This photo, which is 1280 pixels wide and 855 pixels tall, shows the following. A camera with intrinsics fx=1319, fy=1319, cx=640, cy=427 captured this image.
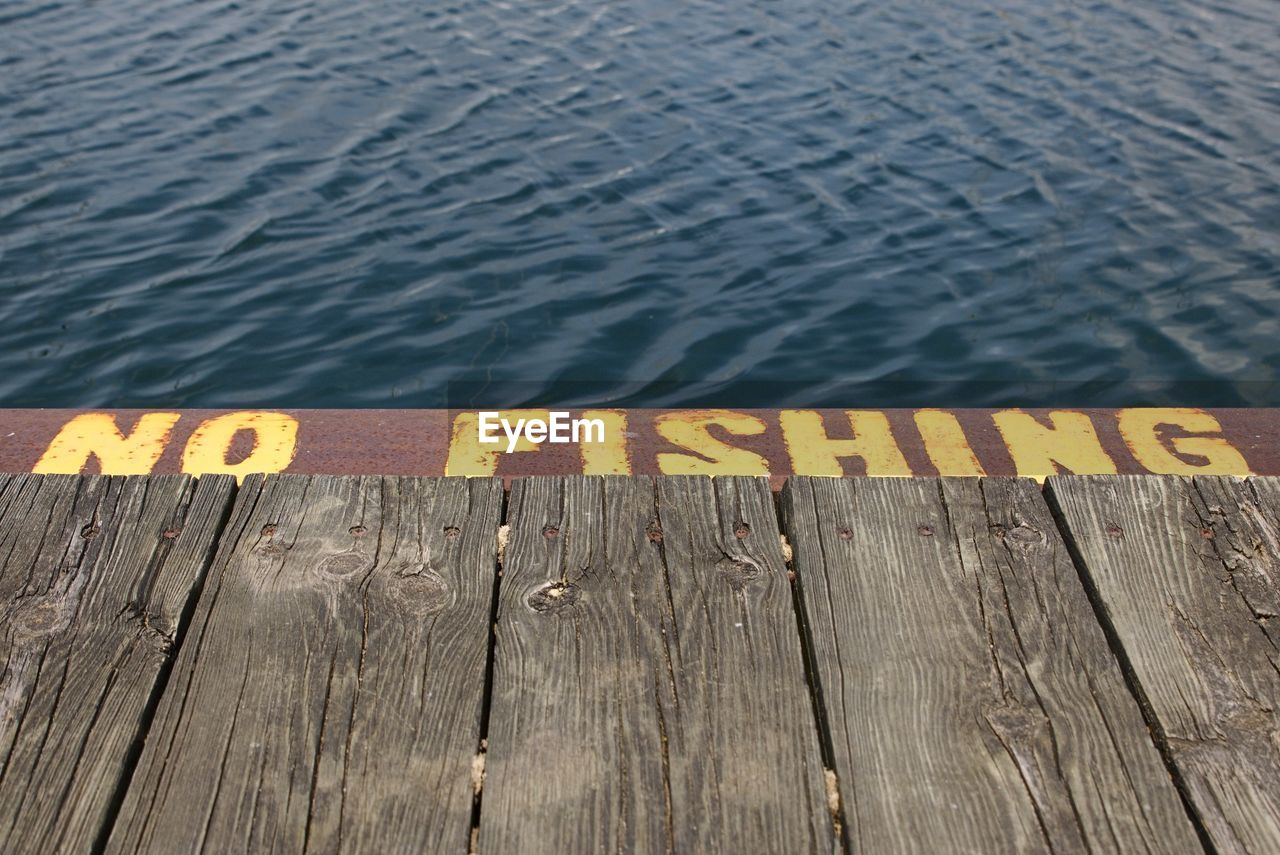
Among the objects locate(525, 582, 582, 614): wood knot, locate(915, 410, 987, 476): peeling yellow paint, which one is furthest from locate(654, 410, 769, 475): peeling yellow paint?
locate(525, 582, 582, 614): wood knot

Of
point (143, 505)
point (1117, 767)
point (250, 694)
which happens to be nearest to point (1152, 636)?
point (1117, 767)

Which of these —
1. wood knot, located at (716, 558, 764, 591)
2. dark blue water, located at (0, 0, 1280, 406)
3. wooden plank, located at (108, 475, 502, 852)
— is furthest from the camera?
dark blue water, located at (0, 0, 1280, 406)

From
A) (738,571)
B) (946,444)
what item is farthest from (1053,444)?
(738,571)

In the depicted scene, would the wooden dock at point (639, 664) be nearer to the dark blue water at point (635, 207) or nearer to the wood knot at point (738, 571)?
the wood knot at point (738, 571)

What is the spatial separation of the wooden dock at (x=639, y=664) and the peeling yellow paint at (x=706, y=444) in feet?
5.97

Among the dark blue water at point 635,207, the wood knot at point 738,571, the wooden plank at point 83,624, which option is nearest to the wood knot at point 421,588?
the wooden plank at point 83,624

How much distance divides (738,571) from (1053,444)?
8.36 feet

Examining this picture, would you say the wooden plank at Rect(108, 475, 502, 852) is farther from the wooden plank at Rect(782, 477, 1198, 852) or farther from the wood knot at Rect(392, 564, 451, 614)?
the wooden plank at Rect(782, 477, 1198, 852)

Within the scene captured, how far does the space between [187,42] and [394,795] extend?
29.4ft

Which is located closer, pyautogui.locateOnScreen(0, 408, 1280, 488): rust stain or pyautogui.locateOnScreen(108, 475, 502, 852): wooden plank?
pyautogui.locateOnScreen(108, 475, 502, 852): wooden plank

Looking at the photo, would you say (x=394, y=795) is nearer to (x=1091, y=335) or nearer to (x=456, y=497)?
(x=456, y=497)

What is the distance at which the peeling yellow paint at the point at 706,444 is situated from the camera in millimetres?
→ 4133

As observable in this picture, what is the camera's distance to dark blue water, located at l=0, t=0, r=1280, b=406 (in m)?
5.70

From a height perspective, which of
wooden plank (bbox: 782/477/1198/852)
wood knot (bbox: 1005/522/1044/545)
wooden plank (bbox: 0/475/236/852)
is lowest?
wood knot (bbox: 1005/522/1044/545)
